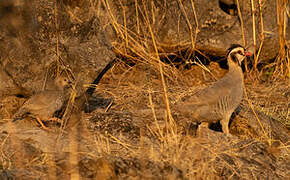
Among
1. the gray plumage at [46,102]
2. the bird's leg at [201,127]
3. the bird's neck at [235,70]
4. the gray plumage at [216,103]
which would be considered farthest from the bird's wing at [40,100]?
the bird's neck at [235,70]

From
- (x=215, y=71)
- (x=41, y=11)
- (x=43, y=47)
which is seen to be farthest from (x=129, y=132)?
(x=215, y=71)

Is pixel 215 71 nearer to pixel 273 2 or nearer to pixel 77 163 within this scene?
pixel 273 2

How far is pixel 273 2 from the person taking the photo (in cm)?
796

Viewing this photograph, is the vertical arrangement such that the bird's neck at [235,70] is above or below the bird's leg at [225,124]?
above

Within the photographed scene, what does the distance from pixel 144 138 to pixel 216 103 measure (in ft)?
4.01

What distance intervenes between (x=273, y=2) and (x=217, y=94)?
3.32 metres

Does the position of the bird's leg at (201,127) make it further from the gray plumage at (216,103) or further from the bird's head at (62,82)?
the bird's head at (62,82)

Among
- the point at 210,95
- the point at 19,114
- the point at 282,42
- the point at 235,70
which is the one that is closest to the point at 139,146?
the point at 210,95

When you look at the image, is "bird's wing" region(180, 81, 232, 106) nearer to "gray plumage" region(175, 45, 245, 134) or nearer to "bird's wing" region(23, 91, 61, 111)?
"gray plumage" region(175, 45, 245, 134)

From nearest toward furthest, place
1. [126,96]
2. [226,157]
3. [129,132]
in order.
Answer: [226,157]
[129,132]
[126,96]

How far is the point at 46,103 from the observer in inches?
215

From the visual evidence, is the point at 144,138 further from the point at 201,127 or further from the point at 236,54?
the point at 236,54

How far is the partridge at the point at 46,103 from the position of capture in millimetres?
5402

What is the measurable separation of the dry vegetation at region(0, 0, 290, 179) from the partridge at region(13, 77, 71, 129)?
12 centimetres
